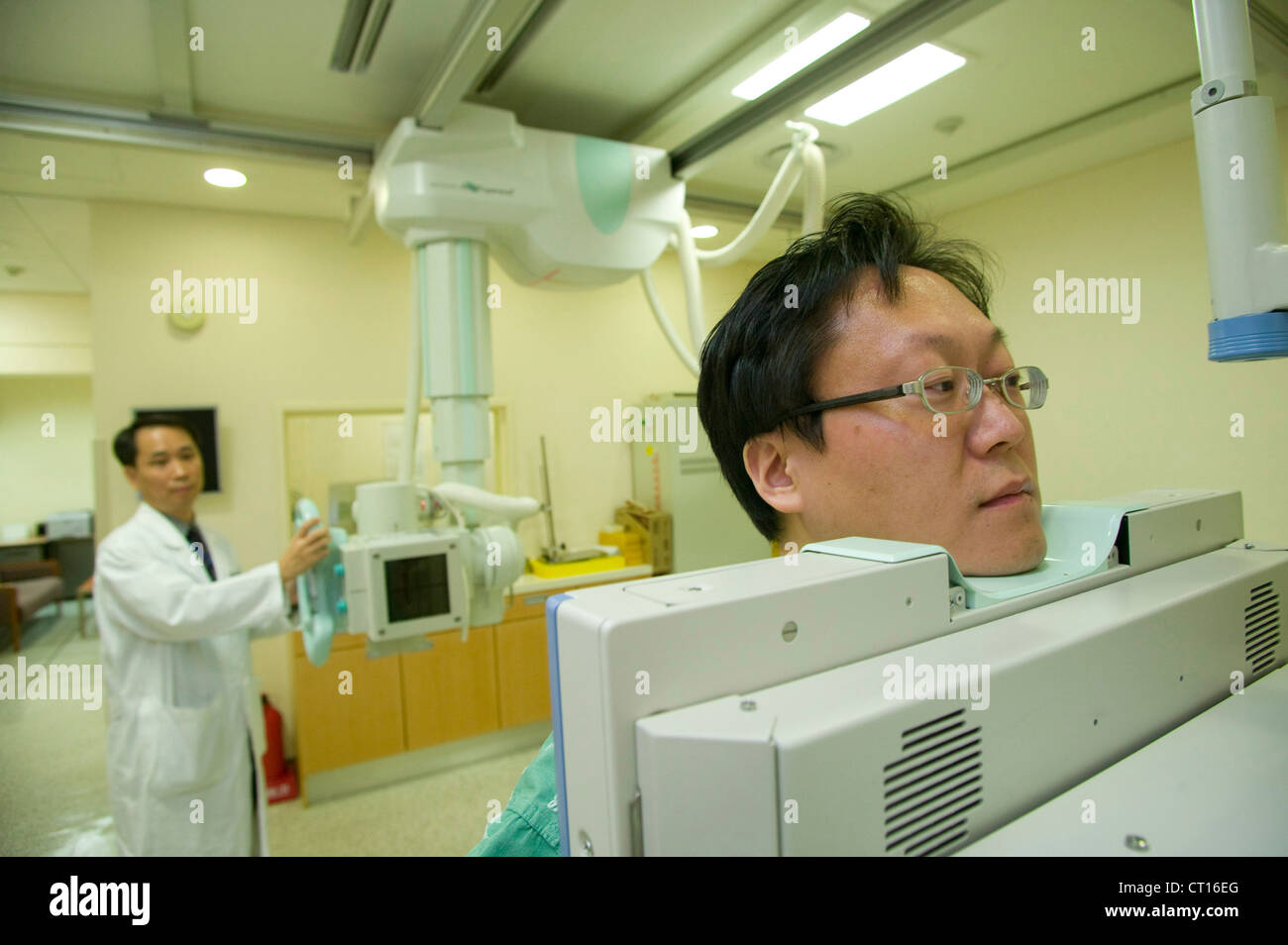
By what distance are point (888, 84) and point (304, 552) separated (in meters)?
2.31

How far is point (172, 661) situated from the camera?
6.66 feet

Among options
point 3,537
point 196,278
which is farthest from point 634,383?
point 3,537

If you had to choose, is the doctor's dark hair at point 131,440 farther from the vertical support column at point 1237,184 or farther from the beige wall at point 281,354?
the vertical support column at point 1237,184

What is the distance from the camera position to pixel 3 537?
20.1ft

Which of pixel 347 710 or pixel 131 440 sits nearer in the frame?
pixel 131 440

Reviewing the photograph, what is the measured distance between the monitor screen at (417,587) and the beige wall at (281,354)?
1.73 metres

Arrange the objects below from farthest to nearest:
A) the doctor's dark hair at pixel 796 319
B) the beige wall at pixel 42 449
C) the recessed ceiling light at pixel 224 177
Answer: the beige wall at pixel 42 449
the recessed ceiling light at pixel 224 177
the doctor's dark hair at pixel 796 319

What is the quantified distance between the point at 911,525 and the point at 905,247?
16.4 inches

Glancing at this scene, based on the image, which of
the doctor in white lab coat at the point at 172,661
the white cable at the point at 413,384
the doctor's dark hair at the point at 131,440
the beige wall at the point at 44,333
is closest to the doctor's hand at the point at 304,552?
the doctor in white lab coat at the point at 172,661

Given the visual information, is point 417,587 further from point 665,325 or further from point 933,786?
point 933,786

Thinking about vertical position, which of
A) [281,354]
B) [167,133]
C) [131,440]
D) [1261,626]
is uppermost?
[167,133]

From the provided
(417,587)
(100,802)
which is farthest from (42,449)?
(417,587)

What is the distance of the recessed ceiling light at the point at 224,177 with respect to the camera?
2570 mm

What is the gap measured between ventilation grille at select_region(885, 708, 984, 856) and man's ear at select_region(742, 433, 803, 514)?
0.41 m
